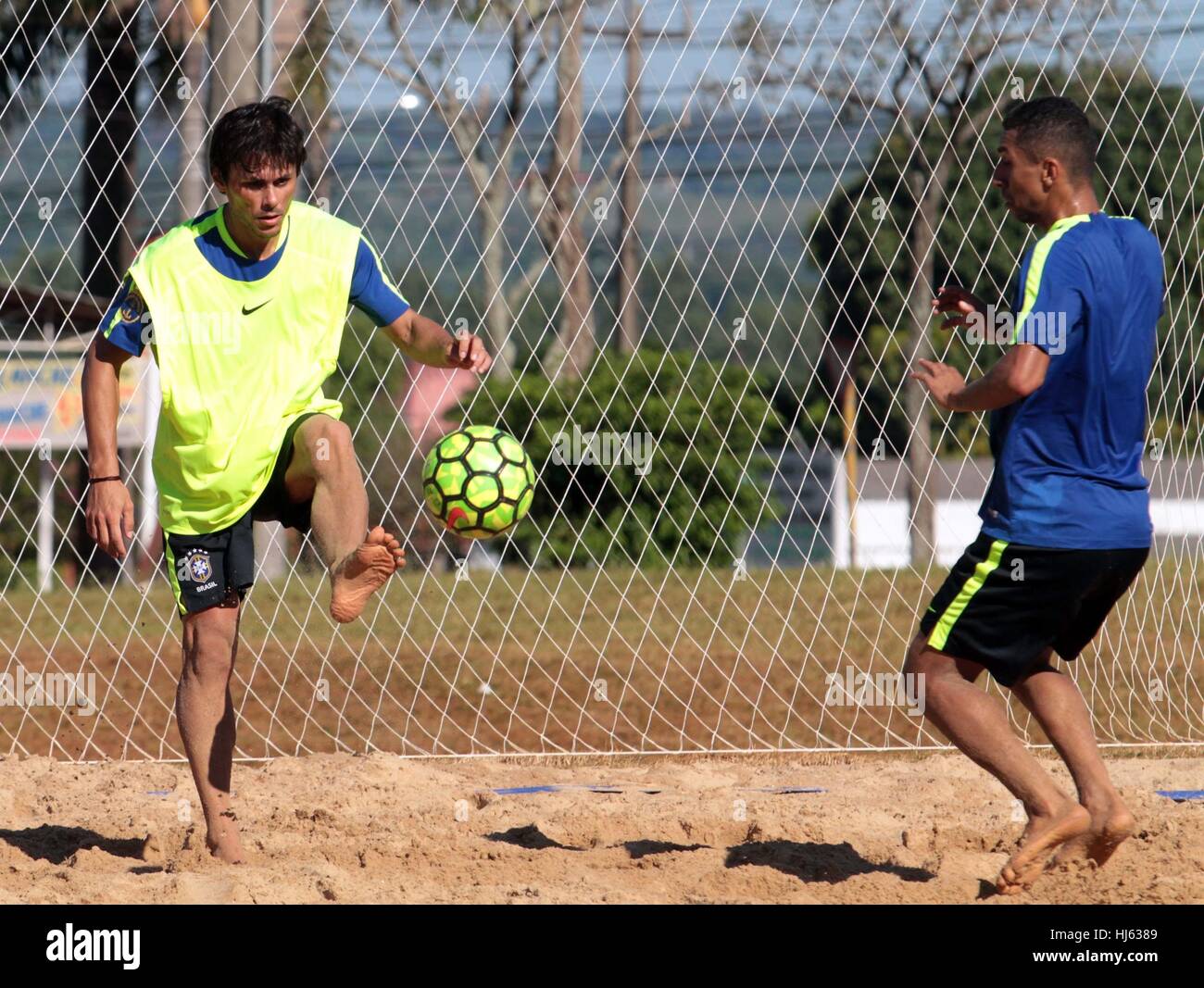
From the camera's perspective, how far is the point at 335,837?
15.1 ft

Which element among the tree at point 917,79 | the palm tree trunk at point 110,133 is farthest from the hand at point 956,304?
the palm tree trunk at point 110,133

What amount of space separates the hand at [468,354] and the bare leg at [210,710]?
0.88m

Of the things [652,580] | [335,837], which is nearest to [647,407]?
[652,580]

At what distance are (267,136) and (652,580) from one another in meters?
7.75

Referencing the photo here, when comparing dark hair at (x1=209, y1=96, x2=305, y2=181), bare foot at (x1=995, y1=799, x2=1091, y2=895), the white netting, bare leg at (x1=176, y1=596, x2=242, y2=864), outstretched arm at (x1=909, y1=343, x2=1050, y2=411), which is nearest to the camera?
outstretched arm at (x1=909, y1=343, x2=1050, y2=411)

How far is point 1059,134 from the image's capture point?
351 centimetres

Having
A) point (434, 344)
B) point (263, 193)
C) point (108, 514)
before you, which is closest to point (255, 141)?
point (263, 193)

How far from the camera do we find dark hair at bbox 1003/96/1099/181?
352cm

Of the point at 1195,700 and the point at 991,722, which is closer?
the point at 991,722

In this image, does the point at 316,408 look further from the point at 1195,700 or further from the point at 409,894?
the point at 1195,700

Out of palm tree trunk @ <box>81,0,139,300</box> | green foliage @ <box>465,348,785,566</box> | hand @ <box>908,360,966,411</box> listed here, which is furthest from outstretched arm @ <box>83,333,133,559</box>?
palm tree trunk @ <box>81,0,139,300</box>

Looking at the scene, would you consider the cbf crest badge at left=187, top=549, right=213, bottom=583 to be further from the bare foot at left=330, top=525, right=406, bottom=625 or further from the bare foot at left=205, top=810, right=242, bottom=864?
the bare foot at left=205, top=810, right=242, bottom=864

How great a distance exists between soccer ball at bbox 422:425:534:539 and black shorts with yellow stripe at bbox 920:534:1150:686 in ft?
3.83

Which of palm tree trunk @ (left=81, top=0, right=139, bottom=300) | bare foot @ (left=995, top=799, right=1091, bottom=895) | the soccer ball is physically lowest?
bare foot @ (left=995, top=799, right=1091, bottom=895)
